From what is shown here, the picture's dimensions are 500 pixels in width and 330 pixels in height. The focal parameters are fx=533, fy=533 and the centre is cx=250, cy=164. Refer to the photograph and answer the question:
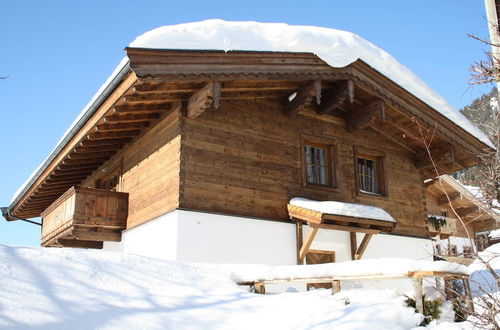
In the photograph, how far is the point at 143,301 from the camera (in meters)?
6.16

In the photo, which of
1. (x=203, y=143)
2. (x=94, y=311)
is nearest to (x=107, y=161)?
(x=203, y=143)

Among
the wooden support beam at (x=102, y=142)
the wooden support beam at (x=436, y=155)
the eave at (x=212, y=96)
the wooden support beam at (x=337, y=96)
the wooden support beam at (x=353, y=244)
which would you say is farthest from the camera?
the wooden support beam at (x=436, y=155)

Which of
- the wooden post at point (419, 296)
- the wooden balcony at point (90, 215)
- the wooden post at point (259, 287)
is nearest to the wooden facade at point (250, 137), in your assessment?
the wooden balcony at point (90, 215)

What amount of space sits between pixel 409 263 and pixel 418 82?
8230 mm

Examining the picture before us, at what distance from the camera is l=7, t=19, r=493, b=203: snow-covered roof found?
9.73 metres

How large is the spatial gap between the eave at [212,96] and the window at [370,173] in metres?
0.76

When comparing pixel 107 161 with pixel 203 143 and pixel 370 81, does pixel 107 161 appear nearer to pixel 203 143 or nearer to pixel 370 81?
pixel 203 143

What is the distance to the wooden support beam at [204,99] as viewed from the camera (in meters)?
9.93

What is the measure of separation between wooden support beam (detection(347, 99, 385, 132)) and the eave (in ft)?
0.21

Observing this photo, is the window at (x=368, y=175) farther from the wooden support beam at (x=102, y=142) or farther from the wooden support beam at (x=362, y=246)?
the wooden support beam at (x=102, y=142)

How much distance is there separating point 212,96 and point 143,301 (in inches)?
187

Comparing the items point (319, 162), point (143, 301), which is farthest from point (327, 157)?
point (143, 301)

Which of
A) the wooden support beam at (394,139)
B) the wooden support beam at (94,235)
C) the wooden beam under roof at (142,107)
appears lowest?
the wooden support beam at (94,235)

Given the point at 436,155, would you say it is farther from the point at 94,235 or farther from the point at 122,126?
the point at 94,235
